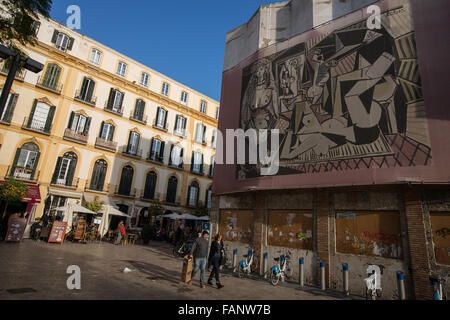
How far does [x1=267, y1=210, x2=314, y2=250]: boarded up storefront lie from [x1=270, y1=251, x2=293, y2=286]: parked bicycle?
58 centimetres

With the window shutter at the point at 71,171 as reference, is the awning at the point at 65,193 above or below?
below

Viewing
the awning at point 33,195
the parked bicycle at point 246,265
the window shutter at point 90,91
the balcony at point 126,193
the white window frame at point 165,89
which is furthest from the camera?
the white window frame at point 165,89

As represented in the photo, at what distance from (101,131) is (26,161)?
6.85 metres

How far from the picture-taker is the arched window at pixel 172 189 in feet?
99.9

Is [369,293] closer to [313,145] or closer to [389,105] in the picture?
[313,145]

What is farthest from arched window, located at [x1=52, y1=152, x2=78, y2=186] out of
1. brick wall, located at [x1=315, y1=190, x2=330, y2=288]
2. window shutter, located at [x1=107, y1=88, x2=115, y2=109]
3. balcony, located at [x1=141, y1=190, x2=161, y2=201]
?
brick wall, located at [x1=315, y1=190, x2=330, y2=288]

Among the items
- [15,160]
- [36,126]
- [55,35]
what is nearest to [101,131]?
[36,126]

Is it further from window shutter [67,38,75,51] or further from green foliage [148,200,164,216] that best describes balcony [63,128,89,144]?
green foliage [148,200,164,216]

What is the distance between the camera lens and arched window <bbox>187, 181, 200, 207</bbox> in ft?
107

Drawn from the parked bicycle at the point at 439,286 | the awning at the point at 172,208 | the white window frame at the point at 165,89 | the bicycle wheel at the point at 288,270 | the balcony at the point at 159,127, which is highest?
the white window frame at the point at 165,89

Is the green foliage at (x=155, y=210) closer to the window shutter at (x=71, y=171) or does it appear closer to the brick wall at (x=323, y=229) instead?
the window shutter at (x=71, y=171)

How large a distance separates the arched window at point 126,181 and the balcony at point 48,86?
9.47m

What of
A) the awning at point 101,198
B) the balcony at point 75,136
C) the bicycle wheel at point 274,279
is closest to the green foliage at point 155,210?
the awning at point 101,198
